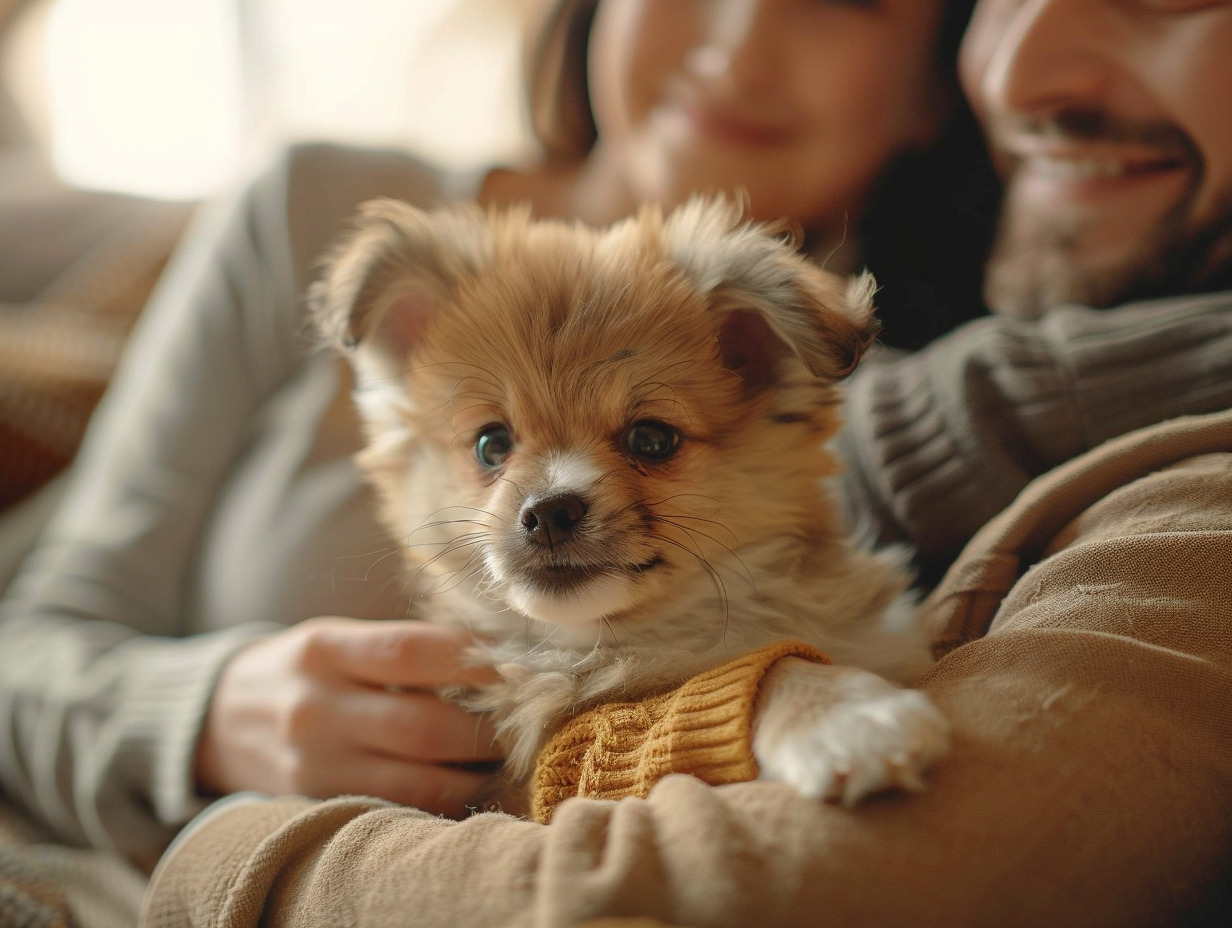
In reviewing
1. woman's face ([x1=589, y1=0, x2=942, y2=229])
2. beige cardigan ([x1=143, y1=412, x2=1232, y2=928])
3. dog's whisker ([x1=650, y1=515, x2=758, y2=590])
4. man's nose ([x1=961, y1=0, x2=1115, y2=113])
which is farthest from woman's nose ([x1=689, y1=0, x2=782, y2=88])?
beige cardigan ([x1=143, y1=412, x2=1232, y2=928])

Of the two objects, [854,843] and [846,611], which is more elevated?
[854,843]

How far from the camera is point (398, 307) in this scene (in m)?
1.80

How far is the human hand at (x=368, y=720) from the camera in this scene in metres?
1.49

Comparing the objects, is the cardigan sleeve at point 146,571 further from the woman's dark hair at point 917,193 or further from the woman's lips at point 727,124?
the woman's lips at point 727,124

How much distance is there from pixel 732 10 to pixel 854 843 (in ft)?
6.69

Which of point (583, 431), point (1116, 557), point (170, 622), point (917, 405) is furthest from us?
point (170, 622)

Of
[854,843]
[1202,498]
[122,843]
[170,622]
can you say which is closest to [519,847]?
[854,843]

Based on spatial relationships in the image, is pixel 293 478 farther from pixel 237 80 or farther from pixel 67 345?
pixel 237 80

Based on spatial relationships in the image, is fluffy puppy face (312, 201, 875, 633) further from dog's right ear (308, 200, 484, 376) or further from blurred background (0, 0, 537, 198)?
blurred background (0, 0, 537, 198)

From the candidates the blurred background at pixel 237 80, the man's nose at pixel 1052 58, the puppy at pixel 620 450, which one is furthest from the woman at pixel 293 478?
the blurred background at pixel 237 80

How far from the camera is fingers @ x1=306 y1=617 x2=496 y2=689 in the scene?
59.5 inches

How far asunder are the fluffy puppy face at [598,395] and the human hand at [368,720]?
162mm

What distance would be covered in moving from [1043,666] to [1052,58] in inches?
58.3

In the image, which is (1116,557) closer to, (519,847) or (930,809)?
(930,809)
